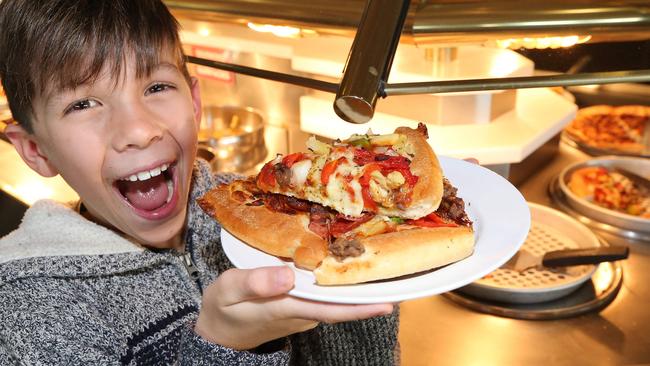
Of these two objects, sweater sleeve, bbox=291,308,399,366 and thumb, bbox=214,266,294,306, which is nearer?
thumb, bbox=214,266,294,306

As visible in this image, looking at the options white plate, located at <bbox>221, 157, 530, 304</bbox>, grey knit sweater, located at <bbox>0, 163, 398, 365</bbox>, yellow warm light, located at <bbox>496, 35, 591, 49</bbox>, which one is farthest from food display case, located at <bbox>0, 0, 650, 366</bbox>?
grey knit sweater, located at <bbox>0, 163, 398, 365</bbox>

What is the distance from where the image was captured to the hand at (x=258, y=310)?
103cm

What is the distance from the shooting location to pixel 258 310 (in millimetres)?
1195

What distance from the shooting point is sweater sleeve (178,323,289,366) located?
139 cm

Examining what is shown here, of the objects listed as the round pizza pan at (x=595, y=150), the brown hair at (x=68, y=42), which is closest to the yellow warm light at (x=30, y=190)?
the brown hair at (x=68, y=42)

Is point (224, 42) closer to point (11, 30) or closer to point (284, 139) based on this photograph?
point (284, 139)

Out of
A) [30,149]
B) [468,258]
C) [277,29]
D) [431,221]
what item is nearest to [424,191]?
[431,221]

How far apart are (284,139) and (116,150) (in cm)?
160

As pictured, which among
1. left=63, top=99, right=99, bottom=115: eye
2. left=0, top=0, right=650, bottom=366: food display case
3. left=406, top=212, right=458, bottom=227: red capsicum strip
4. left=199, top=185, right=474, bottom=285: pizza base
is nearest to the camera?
left=0, top=0, right=650, bottom=366: food display case

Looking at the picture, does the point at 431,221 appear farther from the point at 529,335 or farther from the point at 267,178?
the point at 529,335

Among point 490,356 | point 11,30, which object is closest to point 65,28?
point 11,30

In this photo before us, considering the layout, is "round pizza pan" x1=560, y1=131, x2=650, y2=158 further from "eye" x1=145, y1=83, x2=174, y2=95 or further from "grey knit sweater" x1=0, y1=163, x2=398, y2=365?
"eye" x1=145, y1=83, x2=174, y2=95

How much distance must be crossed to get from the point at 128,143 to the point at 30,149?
1.45ft

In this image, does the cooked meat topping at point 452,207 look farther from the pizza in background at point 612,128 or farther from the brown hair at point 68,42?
the pizza in background at point 612,128
